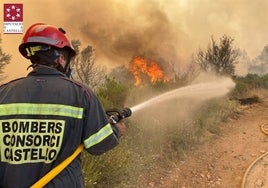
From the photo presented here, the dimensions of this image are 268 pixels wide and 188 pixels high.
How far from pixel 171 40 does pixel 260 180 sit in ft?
56.6

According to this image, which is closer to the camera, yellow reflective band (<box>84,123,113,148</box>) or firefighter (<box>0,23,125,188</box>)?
firefighter (<box>0,23,125,188</box>)

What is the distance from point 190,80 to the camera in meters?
11.9

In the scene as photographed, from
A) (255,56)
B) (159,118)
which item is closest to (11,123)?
(159,118)

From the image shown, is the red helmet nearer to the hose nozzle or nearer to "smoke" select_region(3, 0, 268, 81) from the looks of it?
the hose nozzle

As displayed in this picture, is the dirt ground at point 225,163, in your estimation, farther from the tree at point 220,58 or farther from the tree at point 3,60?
the tree at point 3,60

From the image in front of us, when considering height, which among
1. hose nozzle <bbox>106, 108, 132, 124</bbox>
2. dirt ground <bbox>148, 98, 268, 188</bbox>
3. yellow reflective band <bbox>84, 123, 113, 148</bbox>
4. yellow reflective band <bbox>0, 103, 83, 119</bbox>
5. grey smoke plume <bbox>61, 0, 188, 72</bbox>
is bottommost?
dirt ground <bbox>148, 98, 268, 188</bbox>

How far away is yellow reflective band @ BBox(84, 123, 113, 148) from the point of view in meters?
2.37

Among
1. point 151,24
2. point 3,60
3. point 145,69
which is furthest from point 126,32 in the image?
point 3,60

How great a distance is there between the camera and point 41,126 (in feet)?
7.45

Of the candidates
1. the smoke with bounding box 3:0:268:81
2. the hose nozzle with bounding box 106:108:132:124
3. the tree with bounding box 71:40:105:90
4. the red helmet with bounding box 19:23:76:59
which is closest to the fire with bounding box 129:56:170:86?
the smoke with bounding box 3:0:268:81

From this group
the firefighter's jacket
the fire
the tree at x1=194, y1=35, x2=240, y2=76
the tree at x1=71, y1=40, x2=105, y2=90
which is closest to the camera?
the firefighter's jacket

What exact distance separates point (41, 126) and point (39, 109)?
3.8 inches

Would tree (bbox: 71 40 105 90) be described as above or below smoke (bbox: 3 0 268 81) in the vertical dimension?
below

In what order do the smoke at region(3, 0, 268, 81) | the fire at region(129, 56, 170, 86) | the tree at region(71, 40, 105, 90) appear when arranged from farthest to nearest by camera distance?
the smoke at region(3, 0, 268, 81) < the tree at region(71, 40, 105, 90) < the fire at region(129, 56, 170, 86)
